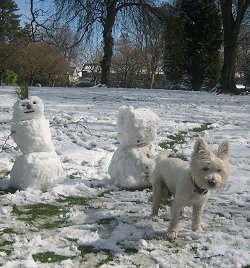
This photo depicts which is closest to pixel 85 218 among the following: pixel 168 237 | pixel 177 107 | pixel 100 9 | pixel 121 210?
pixel 121 210

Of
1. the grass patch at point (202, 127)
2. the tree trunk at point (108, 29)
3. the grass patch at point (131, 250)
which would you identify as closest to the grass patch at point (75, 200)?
the grass patch at point (131, 250)

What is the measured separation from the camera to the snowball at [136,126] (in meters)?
5.87

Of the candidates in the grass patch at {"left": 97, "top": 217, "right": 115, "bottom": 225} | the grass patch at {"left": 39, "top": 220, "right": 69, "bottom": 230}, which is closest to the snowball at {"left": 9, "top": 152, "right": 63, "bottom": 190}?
the grass patch at {"left": 39, "top": 220, "right": 69, "bottom": 230}

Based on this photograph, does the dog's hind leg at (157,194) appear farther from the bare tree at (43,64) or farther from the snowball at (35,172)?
the bare tree at (43,64)

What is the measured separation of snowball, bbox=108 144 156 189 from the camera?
5.79m

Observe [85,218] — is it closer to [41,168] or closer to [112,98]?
[41,168]

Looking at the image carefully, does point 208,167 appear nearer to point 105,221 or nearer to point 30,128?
point 105,221

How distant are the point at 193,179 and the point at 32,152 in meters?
2.41

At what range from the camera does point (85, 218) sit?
183 inches

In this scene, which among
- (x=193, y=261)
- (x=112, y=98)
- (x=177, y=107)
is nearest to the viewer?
(x=193, y=261)

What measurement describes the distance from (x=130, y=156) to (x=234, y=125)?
18.4 feet

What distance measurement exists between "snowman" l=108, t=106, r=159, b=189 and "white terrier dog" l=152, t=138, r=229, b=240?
113 centimetres

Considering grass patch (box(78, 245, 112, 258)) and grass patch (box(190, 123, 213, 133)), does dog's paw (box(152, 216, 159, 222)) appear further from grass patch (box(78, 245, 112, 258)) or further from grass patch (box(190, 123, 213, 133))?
grass patch (box(190, 123, 213, 133))

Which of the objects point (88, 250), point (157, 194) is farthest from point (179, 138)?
point (88, 250)
